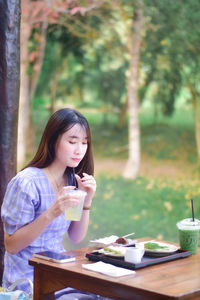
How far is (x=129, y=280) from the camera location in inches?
71.4

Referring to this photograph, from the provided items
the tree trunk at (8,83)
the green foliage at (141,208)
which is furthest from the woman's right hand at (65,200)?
the green foliage at (141,208)

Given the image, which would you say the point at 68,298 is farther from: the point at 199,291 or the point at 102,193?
the point at 102,193

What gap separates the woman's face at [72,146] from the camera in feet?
7.45

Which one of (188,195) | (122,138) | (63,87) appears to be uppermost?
(63,87)

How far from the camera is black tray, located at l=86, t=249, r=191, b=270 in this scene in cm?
198

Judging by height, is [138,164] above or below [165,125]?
below

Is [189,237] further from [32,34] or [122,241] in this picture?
[32,34]

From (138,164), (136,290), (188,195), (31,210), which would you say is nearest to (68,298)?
(31,210)

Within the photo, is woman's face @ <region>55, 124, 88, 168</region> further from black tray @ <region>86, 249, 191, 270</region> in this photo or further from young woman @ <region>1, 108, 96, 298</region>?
black tray @ <region>86, 249, 191, 270</region>

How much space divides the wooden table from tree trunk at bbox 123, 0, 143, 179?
20.2 ft

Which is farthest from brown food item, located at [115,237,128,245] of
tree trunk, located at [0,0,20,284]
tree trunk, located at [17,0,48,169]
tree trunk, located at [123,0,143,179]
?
tree trunk, located at [123,0,143,179]

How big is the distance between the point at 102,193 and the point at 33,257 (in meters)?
6.30

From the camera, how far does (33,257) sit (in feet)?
6.94

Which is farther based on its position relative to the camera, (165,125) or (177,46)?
(165,125)
